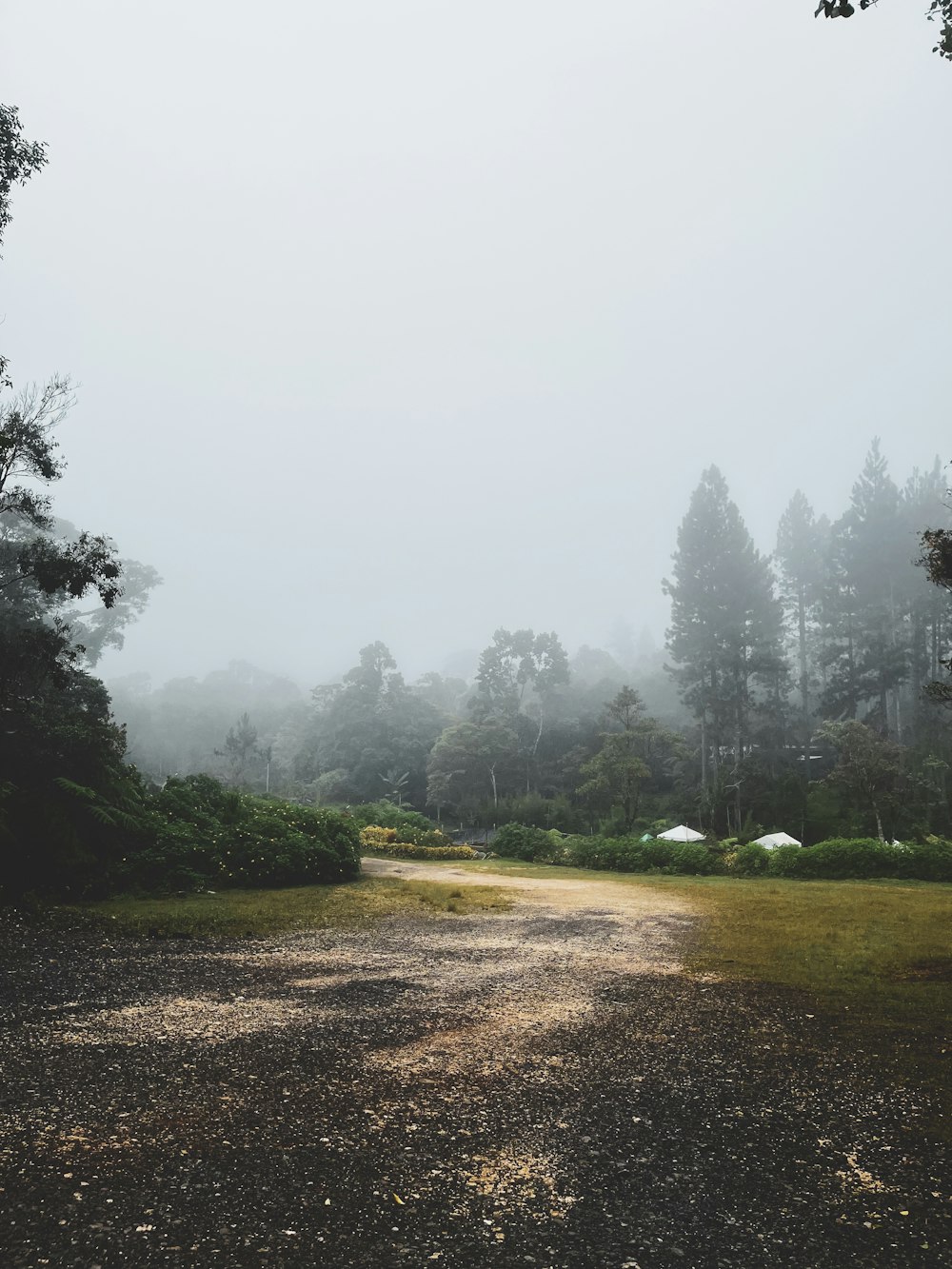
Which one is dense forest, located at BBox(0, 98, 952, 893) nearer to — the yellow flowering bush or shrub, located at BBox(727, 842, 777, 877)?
the yellow flowering bush

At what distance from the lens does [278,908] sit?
918cm

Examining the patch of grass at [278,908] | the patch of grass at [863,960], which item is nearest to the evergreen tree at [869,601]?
the patch of grass at [863,960]

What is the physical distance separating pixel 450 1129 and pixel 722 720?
37.1 m

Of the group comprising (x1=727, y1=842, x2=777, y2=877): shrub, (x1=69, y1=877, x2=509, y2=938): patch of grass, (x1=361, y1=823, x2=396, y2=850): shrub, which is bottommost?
(x1=361, y1=823, x2=396, y2=850): shrub

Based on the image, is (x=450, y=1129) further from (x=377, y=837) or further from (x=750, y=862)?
(x=377, y=837)

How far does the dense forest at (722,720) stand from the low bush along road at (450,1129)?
2198 centimetres

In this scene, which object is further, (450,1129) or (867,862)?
(867,862)

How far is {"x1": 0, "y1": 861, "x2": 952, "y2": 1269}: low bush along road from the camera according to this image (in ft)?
6.86

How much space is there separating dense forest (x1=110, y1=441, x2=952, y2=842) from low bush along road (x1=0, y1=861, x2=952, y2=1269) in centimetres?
2198

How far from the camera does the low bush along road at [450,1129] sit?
2.09 m

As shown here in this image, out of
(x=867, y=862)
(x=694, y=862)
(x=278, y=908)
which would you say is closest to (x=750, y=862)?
(x=694, y=862)

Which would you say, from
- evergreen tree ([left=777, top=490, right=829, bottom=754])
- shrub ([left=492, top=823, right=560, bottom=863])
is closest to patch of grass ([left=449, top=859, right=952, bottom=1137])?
shrub ([left=492, top=823, right=560, bottom=863])

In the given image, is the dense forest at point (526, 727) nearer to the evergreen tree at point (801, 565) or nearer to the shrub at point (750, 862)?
the evergreen tree at point (801, 565)

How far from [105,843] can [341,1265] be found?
30.4 feet
